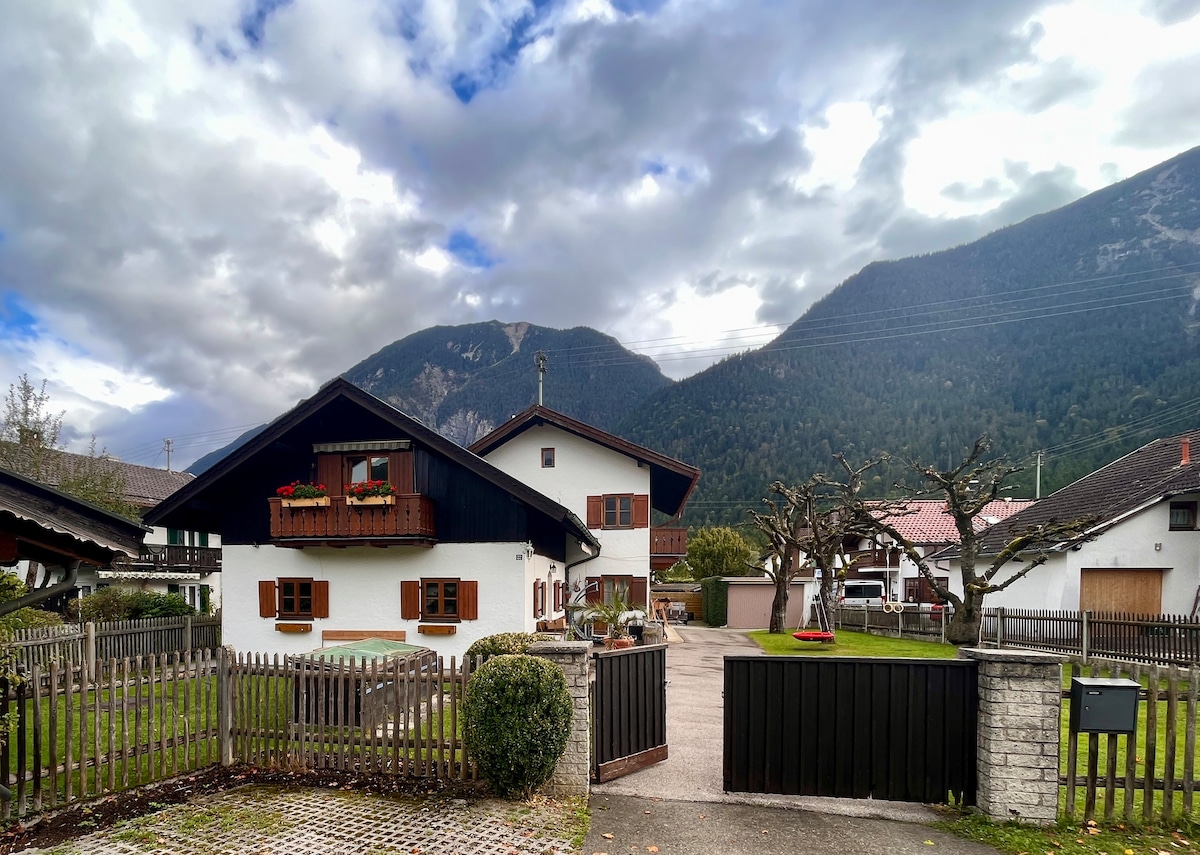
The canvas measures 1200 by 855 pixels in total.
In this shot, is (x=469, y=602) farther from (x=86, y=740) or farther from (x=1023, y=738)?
(x=1023, y=738)

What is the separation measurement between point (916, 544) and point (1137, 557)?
20060 millimetres

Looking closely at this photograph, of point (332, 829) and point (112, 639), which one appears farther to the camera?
point (112, 639)

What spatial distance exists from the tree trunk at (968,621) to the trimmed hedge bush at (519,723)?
14707 mm

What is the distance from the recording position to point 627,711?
781 cm

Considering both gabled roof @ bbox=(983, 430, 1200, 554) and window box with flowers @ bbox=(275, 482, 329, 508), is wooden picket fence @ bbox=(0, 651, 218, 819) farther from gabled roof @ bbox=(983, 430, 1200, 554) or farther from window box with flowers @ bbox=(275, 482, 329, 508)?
gabled roof @ bbox=(983, 430, 1200, 554)

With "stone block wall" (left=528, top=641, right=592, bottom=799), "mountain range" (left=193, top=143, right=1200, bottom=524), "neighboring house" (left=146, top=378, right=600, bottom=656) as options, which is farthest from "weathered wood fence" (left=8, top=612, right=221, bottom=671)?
"mountain range" (left=193, top=143, right=1200, bottom=524)

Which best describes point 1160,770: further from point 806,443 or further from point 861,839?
point 806,443

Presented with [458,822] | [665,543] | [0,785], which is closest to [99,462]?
[665,543]

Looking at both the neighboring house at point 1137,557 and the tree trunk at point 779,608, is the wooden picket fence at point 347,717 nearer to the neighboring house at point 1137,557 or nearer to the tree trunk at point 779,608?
the neighboring house at point 1137,557

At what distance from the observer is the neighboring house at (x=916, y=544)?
40062mm

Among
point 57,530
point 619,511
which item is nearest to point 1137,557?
point 619,511

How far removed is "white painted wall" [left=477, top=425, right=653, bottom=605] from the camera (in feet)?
80.3

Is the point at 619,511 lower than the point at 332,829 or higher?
higher

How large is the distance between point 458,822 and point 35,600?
4341mm
